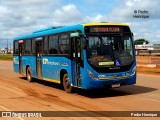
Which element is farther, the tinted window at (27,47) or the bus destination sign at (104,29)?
the tinted window at (27,47)

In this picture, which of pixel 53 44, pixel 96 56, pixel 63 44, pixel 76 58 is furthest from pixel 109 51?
pixel 53 44

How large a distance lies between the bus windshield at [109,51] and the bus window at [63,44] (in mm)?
1846

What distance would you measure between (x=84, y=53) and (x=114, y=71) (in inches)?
53.6

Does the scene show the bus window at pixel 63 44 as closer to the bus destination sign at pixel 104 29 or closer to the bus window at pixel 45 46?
the bus destination sign at pixel 104 29

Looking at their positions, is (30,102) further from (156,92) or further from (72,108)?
(156,92)

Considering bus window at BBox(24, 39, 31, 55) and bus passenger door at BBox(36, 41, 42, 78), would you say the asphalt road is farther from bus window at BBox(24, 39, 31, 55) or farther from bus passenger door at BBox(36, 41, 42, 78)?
bus window at BBox(24, 39, 31, 55)

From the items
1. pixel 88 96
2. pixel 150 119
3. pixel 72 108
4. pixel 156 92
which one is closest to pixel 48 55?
pixel 88 96

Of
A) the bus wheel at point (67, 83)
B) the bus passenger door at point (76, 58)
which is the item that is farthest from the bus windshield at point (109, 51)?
the bus wheel at point (67, 83)

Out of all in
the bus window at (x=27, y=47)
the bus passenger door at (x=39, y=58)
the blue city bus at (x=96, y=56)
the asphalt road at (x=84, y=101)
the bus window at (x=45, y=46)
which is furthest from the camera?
the bus window at (x=27, y=47)

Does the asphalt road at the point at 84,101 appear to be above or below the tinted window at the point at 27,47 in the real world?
below

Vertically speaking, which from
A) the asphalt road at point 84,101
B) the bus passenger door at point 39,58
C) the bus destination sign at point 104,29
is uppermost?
the bus destination sign at point 104,29

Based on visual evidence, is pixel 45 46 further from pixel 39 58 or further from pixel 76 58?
pixel 76 58

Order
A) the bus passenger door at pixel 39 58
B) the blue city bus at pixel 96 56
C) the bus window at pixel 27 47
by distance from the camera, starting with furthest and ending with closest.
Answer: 1. the bus window at pixel 27 47
2. the bus passenger door at pixel 39 58
3. the blue city bus at pixel 96 56

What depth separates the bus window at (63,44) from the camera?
51.9 ft
